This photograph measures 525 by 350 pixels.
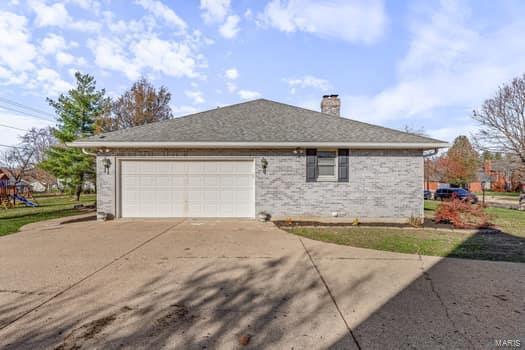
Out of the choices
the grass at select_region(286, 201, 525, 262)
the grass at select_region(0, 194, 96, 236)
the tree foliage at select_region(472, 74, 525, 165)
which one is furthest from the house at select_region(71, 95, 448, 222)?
the tree foliage at select_region(472, 74, 525, 165)

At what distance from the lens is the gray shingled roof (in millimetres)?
8922

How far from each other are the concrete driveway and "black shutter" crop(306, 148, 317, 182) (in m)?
3.60

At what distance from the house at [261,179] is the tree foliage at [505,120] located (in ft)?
44.6

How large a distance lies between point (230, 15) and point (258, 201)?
7.15 m

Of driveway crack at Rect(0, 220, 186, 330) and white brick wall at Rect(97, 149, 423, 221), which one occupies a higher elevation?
white brick wall at Rect(97, 149, 423, 221)

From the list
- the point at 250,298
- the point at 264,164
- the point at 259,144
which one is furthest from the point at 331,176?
the point at 250,298

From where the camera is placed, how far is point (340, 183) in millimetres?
9070

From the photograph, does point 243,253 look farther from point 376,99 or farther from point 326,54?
point 376,99

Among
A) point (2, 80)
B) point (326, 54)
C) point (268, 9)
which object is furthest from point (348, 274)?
point (2, 80)

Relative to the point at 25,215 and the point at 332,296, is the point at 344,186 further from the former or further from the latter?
the point at 25,215

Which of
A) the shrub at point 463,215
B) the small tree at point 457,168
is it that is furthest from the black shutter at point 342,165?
the small tree at point 457,168

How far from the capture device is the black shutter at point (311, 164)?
905 cm

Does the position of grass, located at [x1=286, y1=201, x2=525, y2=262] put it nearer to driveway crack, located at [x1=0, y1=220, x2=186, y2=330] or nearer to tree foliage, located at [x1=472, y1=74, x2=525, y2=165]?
driveway crack, located at [x1=0, y1=220, x2=186, y2=330]

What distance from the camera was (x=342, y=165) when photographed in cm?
907
